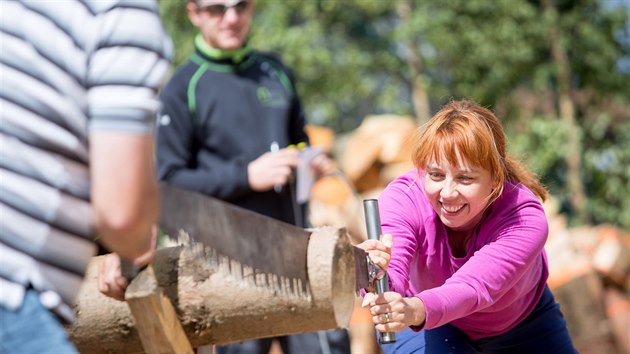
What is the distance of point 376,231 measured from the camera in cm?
353

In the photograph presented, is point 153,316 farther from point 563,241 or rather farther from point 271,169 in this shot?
point 563,241

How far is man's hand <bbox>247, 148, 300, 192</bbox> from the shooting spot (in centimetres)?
516

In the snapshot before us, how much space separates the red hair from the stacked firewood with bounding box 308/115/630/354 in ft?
8.39

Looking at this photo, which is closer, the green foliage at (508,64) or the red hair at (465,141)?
the red hair at (465,141)

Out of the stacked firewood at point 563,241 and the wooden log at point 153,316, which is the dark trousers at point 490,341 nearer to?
the wooden log at point 153,316

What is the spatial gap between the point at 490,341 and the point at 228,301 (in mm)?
1114

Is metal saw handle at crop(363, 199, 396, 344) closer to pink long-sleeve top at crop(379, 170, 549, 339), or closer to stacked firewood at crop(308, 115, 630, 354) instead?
pink long-sleeve top at crop(379, 170, 549, 339)

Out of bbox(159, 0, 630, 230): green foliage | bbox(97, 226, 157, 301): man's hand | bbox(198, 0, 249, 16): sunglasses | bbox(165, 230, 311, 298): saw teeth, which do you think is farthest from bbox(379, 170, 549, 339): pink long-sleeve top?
bbox(159, 0, 630, 230): green foliage

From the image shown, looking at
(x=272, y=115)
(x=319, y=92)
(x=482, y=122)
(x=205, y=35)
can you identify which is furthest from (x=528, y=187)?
(x=319, y=92)

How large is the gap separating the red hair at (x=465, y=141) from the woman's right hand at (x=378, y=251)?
0.37 m

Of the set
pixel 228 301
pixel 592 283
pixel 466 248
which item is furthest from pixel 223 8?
pixel 592 283

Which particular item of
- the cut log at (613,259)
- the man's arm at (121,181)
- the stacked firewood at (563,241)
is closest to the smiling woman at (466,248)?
the man's arm at (121,181)

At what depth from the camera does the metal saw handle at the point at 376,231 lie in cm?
346

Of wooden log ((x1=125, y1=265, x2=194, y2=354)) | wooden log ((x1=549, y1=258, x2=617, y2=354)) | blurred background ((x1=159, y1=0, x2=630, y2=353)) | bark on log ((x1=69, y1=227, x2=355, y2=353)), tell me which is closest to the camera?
wooden log ((x1=125, y1=265, x2=194, y2=354))
